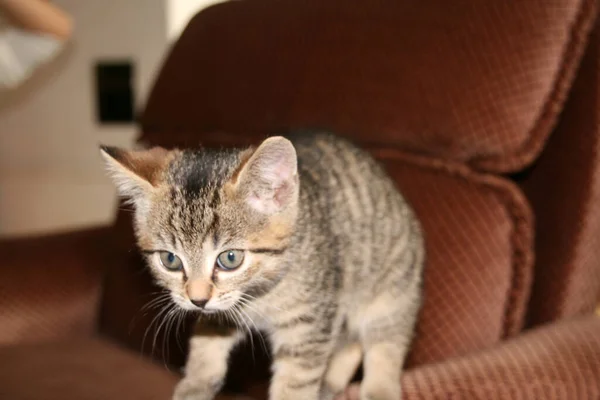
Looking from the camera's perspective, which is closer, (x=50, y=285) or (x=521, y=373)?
(x=521, y=373)

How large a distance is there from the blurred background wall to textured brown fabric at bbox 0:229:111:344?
0.89m

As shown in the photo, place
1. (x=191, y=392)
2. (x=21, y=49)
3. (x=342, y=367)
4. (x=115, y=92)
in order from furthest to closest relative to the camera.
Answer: (x=115, y=92)
(x=21, y=49)
(x=342, y=367)
(x=191, y=392)

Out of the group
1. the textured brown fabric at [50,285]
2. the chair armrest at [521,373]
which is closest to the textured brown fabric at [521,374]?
the chair armrest at [521,373]

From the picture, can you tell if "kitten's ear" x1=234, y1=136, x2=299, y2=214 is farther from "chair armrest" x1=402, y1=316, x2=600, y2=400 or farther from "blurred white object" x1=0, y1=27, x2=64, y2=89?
"blurred white object" x1=0, y1=27, x2=64, y2=89

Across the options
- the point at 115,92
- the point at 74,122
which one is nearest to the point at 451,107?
the point at 115,92

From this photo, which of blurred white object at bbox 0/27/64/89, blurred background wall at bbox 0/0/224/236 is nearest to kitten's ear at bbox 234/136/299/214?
blurred white object at bbox 0/27/64/89

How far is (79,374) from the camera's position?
3.99 feet

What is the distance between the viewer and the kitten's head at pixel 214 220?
881 millimetres

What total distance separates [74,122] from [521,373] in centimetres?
214

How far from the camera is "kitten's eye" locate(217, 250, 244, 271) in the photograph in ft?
2.92

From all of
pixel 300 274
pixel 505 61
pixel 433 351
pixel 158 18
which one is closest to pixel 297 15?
pixel 505 61

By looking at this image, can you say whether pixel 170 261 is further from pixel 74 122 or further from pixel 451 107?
pixel 74 122

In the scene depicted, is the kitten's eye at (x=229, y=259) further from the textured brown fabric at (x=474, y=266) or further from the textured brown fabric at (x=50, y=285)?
the textured brown fabric at (x=50, y=285)

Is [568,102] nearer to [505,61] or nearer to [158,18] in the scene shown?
[505,61]
